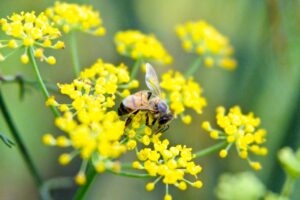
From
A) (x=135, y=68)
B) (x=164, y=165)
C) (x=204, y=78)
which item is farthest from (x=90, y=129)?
(x=204, y=78)

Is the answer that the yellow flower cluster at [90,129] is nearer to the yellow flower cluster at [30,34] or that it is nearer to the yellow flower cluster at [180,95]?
the yellow flower cluster at [30,34]

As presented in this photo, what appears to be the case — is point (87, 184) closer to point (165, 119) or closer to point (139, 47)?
point (165, 119)

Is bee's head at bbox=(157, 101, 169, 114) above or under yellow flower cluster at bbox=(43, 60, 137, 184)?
under

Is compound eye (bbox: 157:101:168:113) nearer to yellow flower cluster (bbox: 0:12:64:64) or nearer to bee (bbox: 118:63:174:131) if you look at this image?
bee (bbox: 118:63:174:131)

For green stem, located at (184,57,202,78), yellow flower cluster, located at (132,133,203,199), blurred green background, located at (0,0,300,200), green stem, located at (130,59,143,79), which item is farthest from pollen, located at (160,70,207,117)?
blurred green background, located at (0,0,300,200)

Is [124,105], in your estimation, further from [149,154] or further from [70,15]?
[70,15]
